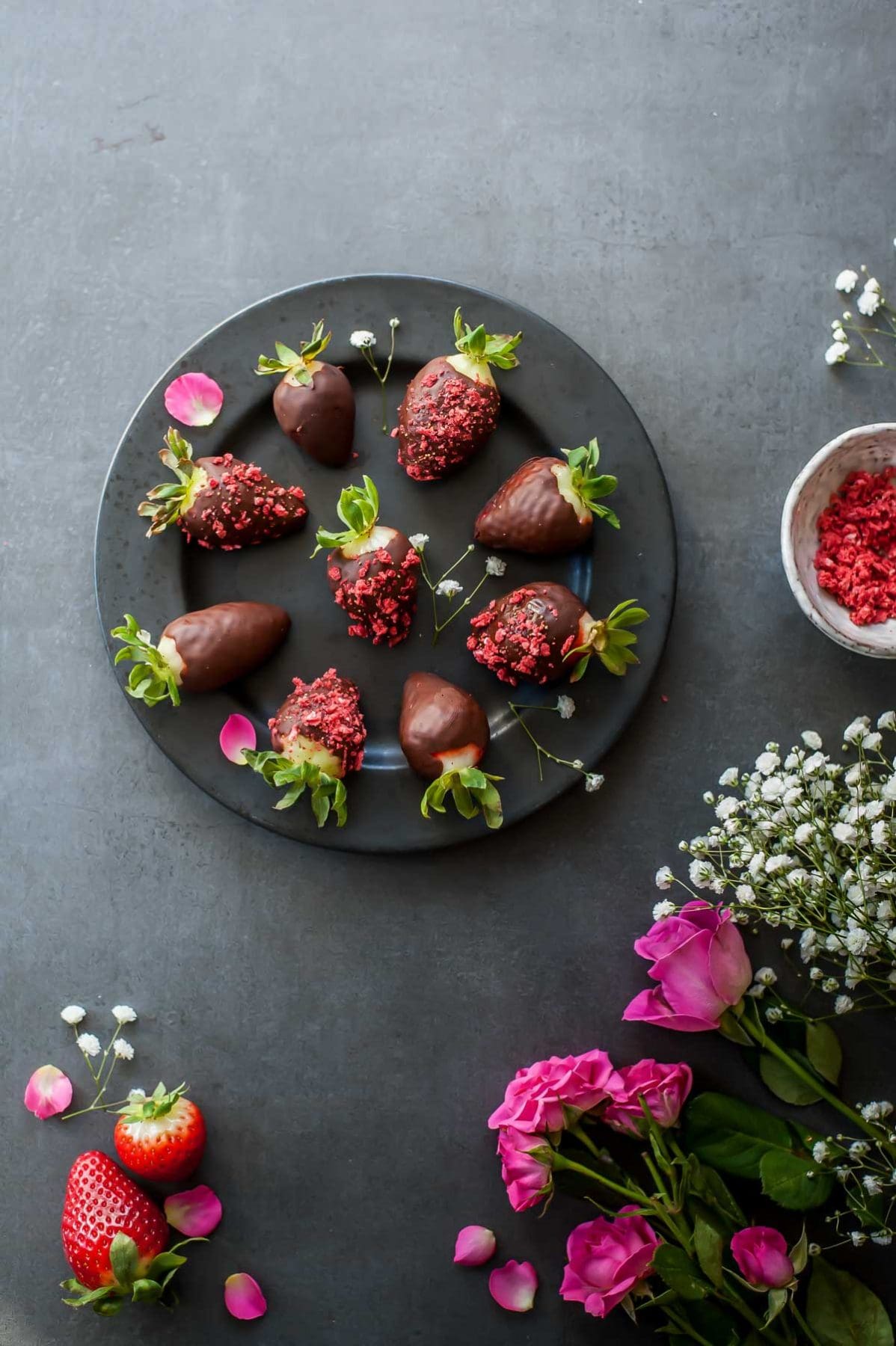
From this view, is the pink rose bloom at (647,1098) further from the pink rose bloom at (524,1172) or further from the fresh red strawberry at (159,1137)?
the fresh red strawberry at (159,1137)

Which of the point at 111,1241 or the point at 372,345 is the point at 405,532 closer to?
the point at 372,345

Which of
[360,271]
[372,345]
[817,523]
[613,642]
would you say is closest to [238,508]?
[372,345]

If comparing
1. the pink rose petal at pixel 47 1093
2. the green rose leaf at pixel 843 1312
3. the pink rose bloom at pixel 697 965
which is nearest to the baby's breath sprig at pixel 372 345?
the pink rose bloom at pixel 697 965

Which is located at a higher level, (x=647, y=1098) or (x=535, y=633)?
(x=535, y=633)

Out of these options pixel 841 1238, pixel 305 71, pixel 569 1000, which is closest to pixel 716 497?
pixel 569 1000

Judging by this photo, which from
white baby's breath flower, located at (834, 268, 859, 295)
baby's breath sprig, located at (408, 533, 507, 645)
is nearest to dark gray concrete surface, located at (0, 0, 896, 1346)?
white baby's breath flower, located at (834, 268, 859, 295)
